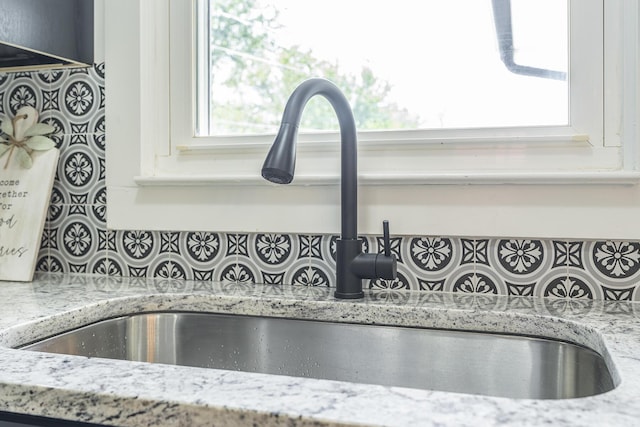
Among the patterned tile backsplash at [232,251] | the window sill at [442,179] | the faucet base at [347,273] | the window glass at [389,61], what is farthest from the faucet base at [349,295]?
the window glass at [389,61]

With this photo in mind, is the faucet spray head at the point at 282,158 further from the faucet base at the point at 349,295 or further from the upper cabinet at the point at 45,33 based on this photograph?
the upper cabinet at the point at 45,33

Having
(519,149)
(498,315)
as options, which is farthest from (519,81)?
(498,315)

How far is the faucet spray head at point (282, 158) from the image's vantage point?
Result: 82 centimetres

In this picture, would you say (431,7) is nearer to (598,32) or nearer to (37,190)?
(598,32)

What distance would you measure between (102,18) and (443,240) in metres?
0.84

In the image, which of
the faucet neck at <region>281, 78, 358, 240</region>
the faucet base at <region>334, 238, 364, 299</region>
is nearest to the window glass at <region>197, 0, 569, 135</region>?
the faucet neck at <region>281, 78, 358, 240</region>

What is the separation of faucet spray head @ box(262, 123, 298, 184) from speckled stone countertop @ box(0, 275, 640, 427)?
0.25 m

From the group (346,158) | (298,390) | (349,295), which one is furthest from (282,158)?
(298,390)

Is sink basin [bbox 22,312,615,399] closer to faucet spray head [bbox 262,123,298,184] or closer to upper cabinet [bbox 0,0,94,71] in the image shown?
faucet spray head [bbox 262,123,298,184]

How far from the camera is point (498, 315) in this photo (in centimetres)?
83

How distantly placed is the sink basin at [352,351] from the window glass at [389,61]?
41cm

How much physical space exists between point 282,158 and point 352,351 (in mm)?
316

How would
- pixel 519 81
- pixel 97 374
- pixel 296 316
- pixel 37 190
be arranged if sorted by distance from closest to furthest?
pixel 97 374, pixel 296 316, pixel 519 81, pixel 37 190

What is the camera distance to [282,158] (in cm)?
83
